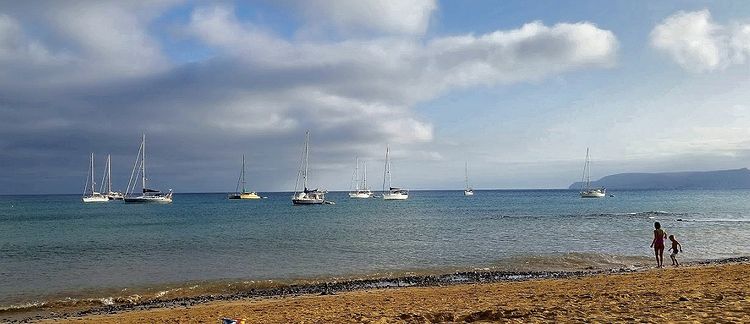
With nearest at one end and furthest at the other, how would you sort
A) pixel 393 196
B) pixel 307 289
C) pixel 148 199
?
pixel 307 289
pixel 148 199
pixel 393 196

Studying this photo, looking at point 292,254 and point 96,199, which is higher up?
point 96,199

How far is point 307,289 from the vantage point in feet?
67.6

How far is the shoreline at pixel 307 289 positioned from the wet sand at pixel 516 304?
0.53m

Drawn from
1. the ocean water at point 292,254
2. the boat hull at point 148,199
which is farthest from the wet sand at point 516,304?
the boat hull at point 148,199

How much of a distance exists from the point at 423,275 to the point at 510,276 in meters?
3.97

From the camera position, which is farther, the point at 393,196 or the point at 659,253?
the point at 393,196

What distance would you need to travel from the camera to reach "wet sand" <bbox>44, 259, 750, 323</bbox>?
36.0ft

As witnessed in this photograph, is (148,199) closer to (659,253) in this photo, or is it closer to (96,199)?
(96,199)

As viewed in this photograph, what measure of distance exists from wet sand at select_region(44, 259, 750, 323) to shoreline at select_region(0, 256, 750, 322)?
0.53m

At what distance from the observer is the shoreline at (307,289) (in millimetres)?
17531

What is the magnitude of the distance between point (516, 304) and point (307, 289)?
9736 mm

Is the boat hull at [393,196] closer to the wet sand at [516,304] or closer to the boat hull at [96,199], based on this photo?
the boat hull at [96,199]

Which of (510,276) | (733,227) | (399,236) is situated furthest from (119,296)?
(733,227)

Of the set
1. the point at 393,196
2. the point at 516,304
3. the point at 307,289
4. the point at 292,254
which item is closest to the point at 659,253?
the point at 516,304
